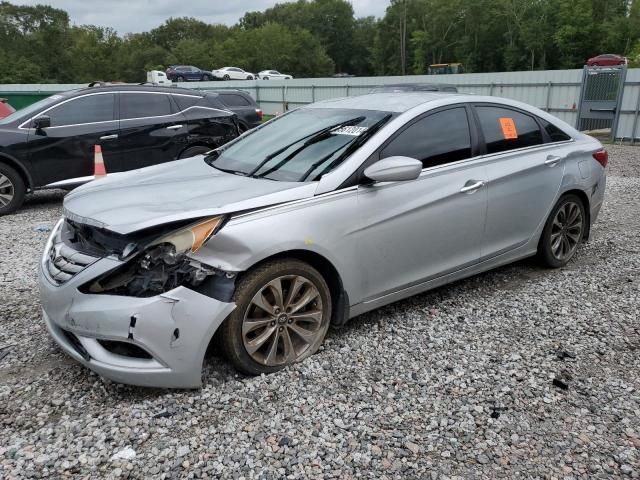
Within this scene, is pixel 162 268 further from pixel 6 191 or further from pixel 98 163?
pixel 6 191

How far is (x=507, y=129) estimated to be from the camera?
4.39 m

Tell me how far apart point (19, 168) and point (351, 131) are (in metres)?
5.70

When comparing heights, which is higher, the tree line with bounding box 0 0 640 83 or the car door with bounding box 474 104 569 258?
the tree line with bounding box 0 0 640 83

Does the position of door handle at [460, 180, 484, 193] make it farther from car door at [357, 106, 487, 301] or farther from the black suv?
the black suv

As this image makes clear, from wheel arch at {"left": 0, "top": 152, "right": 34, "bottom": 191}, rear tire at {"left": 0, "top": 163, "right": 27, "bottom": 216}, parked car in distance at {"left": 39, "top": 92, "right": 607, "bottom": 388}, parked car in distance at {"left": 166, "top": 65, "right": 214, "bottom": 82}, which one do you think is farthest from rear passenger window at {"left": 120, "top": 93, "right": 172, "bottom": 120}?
parked car in distance at {"left": 166, "top": 65, "right": 214, "bottom": 82}

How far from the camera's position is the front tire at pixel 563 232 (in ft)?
15.6

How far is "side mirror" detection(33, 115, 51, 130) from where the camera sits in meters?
7.32

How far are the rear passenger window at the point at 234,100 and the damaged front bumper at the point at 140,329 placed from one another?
33.6 ft

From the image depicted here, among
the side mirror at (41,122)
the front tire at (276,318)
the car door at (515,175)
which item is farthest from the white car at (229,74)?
the front tire at (276,318)

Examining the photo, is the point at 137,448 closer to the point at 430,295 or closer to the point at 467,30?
the point at 430,295

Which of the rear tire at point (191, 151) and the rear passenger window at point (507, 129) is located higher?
the rear passenger window at point (507, 129)

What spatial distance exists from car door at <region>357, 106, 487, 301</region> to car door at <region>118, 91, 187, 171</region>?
5374 millimetres

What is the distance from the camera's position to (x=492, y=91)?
19234 mm

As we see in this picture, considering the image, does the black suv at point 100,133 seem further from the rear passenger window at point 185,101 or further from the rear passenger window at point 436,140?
the rear passenger window at point 436,140
